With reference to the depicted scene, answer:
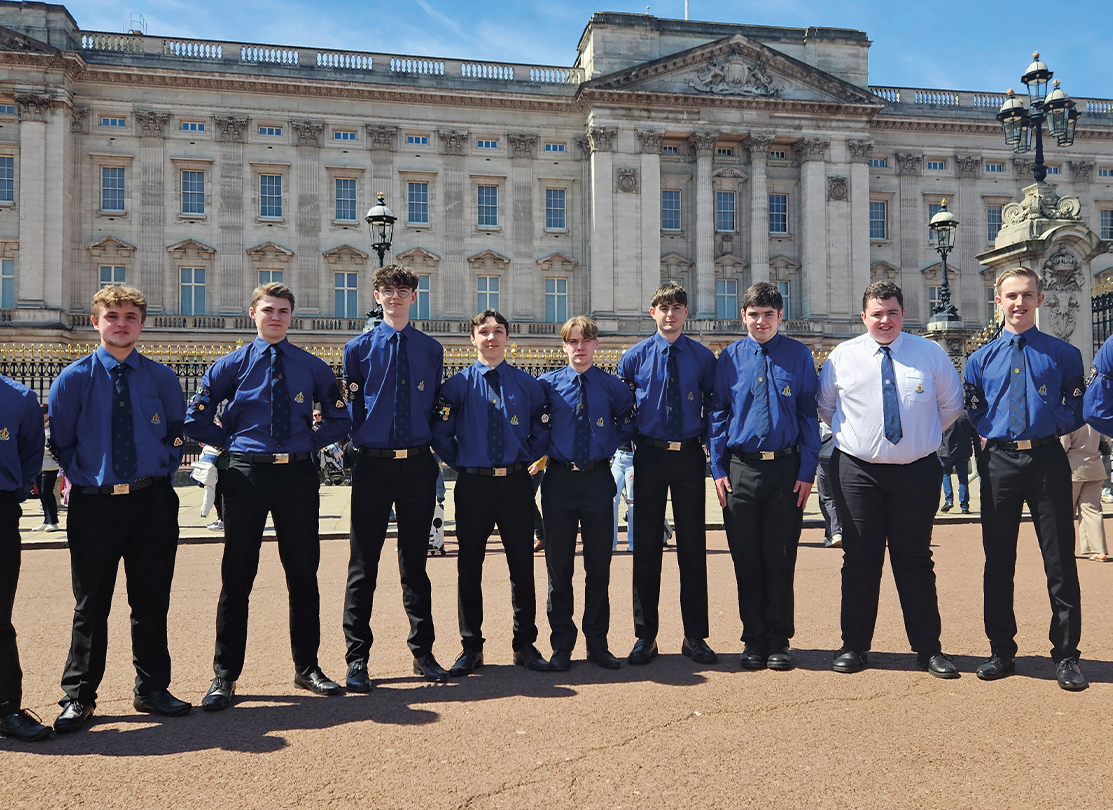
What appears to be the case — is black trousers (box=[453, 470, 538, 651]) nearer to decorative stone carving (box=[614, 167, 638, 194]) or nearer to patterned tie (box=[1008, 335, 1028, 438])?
patterned tie (box=[1008, 335, 1028, 438])

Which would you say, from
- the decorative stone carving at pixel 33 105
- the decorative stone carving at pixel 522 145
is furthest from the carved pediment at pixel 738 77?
the decorative stone carving at pixel 33 105

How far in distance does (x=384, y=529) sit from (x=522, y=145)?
37.4 m

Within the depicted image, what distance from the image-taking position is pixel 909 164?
1719 inches

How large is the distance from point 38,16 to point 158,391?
130 feet

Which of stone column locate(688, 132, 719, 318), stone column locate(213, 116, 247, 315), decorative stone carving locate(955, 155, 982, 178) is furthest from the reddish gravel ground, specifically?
decorative stone carving locate(955, 155, 982, 178)

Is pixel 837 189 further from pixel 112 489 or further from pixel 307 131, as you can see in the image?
pixel 112 489

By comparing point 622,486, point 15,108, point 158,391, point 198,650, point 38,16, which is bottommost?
point 198,650

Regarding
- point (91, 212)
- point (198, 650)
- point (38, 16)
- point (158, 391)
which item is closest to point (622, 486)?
point (198, 650)

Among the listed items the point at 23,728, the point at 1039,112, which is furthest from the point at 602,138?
the point at 23,728

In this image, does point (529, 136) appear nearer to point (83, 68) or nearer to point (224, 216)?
point (224, 216)

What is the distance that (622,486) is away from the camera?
1159cm

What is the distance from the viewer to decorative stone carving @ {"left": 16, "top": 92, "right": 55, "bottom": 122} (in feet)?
115

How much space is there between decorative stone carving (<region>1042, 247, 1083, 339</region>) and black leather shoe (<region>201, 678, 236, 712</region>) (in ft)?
42.7

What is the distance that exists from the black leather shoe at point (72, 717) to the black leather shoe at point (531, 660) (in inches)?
98.9
